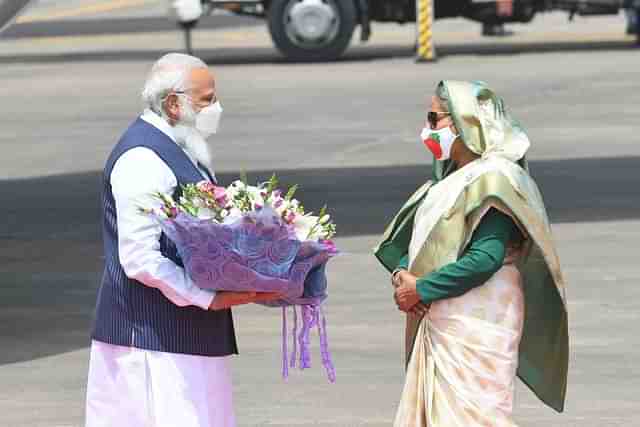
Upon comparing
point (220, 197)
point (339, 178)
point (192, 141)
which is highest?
point (192, 141)

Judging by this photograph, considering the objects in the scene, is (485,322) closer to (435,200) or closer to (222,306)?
(435,200)

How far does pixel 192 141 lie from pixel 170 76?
8.7 inches

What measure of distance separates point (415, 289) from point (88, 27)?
1647 inches

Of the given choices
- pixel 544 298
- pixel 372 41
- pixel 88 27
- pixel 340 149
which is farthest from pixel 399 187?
pixel 88 27

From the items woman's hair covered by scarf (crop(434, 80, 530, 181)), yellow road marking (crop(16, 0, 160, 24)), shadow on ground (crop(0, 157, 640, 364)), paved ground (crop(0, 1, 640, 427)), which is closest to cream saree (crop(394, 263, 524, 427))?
woman's hair covered by scarf (crop(434, 80, 530, 181))

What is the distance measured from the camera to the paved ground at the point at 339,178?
31.5 feet

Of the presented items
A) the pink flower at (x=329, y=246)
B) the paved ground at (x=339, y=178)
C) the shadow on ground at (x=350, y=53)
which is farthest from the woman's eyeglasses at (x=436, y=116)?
the shadow on ground at (x=350, y=53)

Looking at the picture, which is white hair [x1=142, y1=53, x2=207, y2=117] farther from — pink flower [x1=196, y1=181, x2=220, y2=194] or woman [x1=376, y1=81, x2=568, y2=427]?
woman [x1=376, y1=81, x2=568, y2=427]

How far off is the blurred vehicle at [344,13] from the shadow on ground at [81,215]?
1275cm

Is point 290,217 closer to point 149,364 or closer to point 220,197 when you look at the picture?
point 220,197

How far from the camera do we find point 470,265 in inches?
241

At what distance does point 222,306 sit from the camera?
5.77 metres

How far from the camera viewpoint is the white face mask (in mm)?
6191

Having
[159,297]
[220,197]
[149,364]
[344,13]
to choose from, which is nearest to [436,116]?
[220,197]
